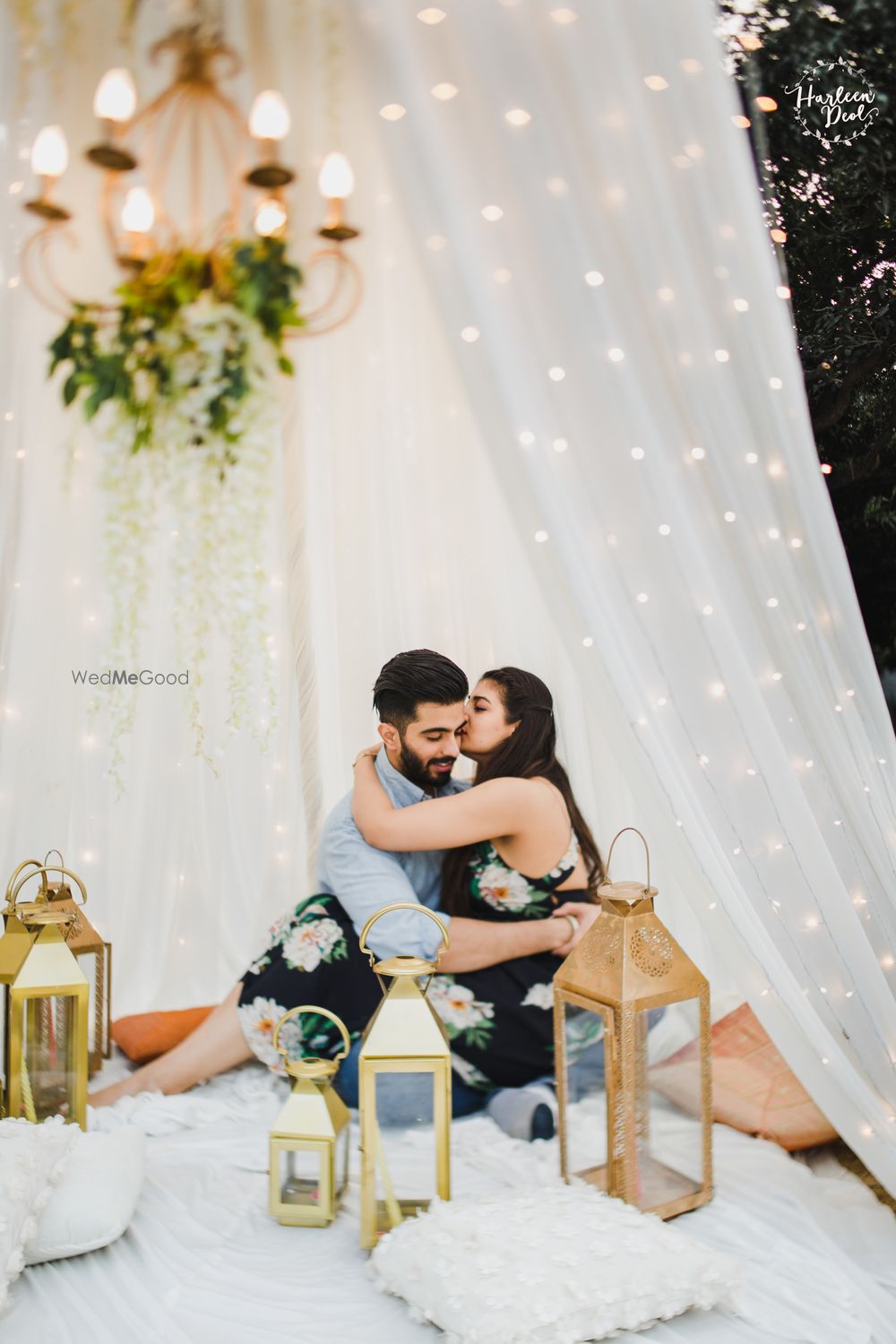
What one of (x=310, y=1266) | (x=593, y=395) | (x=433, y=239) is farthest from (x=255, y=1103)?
(x=433, y=239)

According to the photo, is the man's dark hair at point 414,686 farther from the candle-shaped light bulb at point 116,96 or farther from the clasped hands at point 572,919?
the candle-shaped light bulb at point 116,96

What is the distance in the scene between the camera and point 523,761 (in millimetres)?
1899

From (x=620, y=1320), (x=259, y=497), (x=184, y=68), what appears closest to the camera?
(x=620, y=1320)

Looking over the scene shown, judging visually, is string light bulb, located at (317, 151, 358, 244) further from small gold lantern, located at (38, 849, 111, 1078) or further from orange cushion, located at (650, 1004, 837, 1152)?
orange cushion, located at (650, 1004, 837, 1152)

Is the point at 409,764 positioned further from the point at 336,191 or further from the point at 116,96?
the point at 116,96

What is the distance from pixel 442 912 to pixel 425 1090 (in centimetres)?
55

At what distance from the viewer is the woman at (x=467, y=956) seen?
1.74 metres

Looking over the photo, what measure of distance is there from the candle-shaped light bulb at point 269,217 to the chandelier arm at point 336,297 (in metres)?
0.17

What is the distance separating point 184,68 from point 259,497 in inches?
34.7

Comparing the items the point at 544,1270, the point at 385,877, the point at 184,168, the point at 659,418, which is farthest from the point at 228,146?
the point at 544,1270

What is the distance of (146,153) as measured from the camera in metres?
1.71

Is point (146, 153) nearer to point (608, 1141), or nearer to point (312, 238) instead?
point (312, 238)

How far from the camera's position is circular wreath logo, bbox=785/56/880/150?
217 cm

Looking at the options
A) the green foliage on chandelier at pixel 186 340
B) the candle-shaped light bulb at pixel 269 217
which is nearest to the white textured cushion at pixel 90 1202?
the green foliage on chandelier at pixel 186 340
